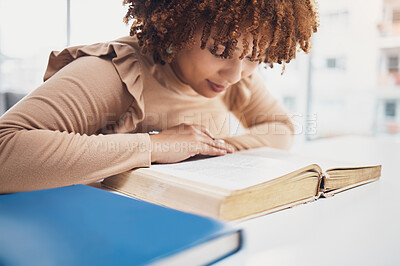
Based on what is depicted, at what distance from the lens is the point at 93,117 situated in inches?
25.0

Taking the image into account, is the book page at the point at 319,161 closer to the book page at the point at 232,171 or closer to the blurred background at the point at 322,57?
the book page at the point at 232,171

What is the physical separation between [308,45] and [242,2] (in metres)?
0.22

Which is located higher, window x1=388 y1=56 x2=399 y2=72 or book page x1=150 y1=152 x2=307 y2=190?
window x1=388 y1=56 x2=399 y2=72

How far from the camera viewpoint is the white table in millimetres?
361

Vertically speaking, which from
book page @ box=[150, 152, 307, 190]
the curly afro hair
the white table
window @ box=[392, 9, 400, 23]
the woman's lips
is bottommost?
the white table

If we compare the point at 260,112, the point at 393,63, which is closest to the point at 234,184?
the point at 260,112

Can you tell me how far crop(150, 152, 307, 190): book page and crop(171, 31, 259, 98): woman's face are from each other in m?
0.20

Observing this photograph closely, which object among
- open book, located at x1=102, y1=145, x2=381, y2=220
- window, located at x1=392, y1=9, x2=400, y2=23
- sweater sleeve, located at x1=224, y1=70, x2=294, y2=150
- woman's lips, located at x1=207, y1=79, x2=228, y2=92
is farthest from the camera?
window, located at x1=392, y1=9, x2=400, y2=23

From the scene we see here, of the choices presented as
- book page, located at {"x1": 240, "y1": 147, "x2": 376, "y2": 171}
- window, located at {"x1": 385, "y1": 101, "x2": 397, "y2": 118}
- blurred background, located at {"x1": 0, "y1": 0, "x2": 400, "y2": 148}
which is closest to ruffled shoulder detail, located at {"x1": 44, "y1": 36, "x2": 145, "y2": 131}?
book page, located at {"x1": 240, "y1": 147, "x2": 376, "y2": 171}

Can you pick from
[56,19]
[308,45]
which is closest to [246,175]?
[308,45]

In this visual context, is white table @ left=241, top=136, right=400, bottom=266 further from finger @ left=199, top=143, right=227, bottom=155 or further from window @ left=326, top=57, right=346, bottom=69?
window @ left=326, top=57, right=346, bottom=69

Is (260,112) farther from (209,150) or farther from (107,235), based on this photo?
(107,235)

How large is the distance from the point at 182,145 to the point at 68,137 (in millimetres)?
214

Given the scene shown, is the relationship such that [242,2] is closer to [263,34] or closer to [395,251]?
[263,34]
